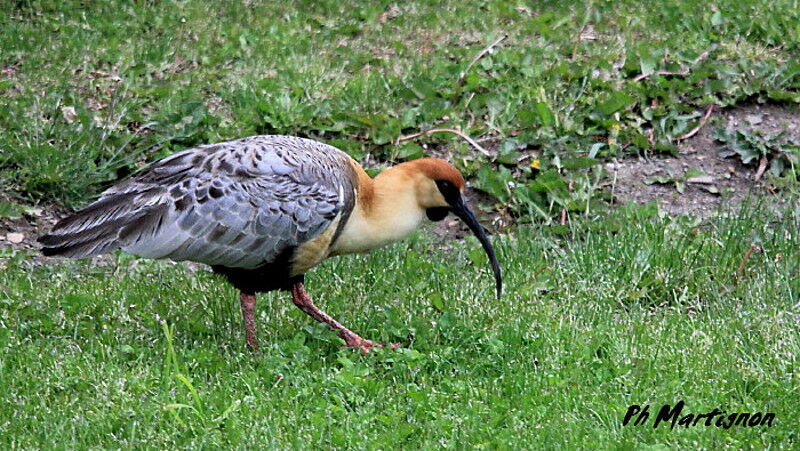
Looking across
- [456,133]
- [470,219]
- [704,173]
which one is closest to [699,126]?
[704,173]

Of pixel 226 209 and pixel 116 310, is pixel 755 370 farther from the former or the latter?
pixel 116 310

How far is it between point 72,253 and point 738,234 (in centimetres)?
364

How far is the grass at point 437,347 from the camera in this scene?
15.7ft

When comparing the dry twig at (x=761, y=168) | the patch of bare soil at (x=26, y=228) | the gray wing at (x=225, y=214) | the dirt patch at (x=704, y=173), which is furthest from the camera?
the dry twig at (x=761, y=168)

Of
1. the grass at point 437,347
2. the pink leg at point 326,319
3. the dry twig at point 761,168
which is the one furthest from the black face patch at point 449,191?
the dry twig at point 761,168

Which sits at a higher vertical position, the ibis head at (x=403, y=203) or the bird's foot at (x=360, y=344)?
the ibis head at (x=403, y=203)

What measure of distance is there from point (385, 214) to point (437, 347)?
69cm

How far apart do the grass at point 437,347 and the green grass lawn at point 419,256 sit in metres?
0.02

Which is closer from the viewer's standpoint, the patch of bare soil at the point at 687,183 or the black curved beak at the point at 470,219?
the black curved beak at the point at 470,219

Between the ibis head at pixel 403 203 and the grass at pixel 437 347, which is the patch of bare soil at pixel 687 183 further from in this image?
the ibis head at pixel 403 203

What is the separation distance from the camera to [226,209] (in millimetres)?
5652

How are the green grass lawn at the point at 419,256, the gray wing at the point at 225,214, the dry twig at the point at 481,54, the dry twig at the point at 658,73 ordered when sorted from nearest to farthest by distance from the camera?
the green grass lawn at the point at 419,256
the gray wing at the point at 225,214
the dry twig at the point at 658,73
the dry twig at the point at 481,54
